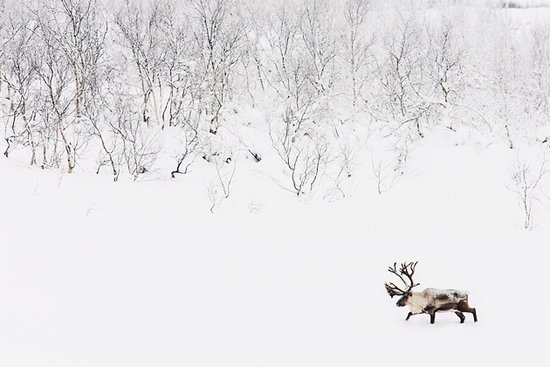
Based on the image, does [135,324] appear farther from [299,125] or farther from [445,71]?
[445,71]

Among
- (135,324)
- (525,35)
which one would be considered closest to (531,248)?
(135,324)

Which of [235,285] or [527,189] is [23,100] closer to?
[235,285]

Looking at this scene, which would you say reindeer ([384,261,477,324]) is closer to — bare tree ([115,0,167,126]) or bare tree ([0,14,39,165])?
bare tree ([0,14,39,165])

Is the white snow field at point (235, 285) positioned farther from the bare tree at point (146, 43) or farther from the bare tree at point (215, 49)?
the bare tree at point (215, 49)

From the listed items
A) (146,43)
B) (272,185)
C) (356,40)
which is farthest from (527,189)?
(146,43)

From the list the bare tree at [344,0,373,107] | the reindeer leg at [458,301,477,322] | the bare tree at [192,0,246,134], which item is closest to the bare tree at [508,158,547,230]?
the reindeer leg at [458,301,477,322]

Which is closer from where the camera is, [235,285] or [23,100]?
[235,285]

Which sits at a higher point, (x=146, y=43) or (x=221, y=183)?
(x=146, y=43)

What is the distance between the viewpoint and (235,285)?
726 centimetres

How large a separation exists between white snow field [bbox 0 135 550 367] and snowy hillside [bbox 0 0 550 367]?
1.7 inches

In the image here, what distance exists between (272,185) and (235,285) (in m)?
12.3

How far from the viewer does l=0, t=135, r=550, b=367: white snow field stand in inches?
193

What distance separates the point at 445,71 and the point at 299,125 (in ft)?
35.7

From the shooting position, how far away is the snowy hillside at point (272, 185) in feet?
17.6
